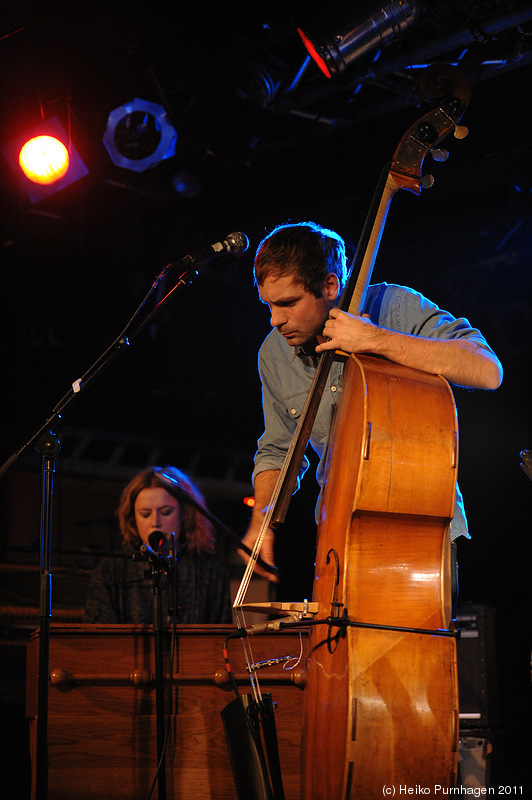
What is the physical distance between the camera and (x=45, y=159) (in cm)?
587

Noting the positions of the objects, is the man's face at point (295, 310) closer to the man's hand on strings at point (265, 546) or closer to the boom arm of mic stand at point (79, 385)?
the boom arm of mic stand at point (79, 385)

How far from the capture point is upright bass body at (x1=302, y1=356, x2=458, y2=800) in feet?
6.66

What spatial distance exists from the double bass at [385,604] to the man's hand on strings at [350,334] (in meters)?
0.09

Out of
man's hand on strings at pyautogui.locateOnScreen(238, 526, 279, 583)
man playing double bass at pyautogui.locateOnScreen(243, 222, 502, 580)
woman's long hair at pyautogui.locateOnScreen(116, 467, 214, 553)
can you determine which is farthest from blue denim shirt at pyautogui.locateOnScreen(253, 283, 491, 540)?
woman's long hair at pyautogui.locateOnScreen(116, 467, 214, 553)

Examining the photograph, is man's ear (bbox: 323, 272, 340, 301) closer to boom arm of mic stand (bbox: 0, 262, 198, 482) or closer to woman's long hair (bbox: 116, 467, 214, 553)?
boom arm of mic stand (bbox: 0, 262, 198, 482)

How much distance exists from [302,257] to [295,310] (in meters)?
0.23

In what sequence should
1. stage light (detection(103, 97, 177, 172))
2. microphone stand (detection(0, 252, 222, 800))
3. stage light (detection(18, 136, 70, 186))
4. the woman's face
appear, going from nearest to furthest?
microphone stand (detection(0, 252, 222, 800))
the woman's face
stage light (detection(103, 97, 177, 172))
stage light (detection(18, 136, 70, 186))

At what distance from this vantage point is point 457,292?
6.43m

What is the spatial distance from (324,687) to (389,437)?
0.77 meters

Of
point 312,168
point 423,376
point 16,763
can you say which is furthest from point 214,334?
point 423,376

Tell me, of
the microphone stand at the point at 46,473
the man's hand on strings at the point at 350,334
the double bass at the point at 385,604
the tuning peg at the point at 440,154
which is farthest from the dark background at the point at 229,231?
the double bass at the point at 385,604

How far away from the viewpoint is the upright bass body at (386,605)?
2.03 metres

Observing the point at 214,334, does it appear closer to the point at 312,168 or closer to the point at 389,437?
the point at 312,168

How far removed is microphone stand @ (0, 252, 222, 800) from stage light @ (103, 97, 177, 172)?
2895 millimetres
